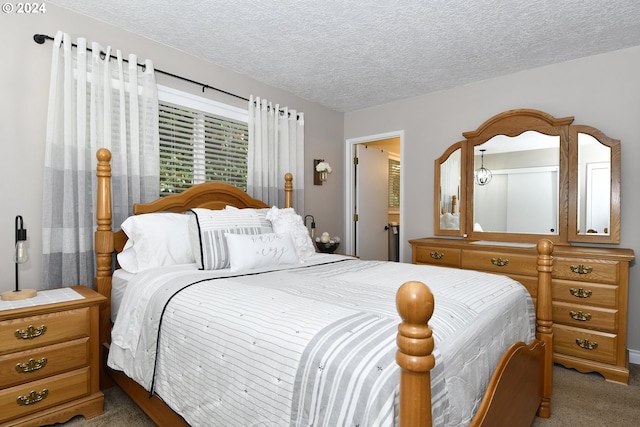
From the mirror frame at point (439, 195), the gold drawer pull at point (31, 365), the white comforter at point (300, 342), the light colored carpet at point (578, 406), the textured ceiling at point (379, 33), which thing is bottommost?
the light colored carpet at point (578, 406)

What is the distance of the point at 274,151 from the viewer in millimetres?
3521

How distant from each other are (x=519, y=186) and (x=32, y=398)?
3.80 m

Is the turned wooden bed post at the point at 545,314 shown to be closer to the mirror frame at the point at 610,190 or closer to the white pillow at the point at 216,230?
the mirror frame at the point at 610,190

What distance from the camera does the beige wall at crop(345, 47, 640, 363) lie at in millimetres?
2734

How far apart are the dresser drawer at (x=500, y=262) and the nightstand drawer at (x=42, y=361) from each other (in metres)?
2.88

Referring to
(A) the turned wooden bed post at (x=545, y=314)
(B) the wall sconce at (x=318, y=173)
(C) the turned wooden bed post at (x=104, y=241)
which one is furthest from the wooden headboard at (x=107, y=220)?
(A) the turned wooden bed post at (x=545, y=314)

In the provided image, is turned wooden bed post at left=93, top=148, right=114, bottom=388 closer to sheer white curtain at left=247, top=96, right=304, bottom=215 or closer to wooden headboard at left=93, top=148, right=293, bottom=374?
wooden headboard at left=93, top=148, right=293, bottom=374

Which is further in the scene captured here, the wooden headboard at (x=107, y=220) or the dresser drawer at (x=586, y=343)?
the dresser drawer at (x=586, y=343)

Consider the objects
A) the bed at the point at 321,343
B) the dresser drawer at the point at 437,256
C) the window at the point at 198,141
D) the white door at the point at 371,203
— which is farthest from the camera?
the white door at the point at 371,203

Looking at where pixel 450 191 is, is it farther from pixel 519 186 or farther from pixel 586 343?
pixel 586 343

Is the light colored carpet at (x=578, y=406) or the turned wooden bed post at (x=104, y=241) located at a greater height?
the turned wooden bed post at (x=104, y=241)

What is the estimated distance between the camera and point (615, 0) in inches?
82.2

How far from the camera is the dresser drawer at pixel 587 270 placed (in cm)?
244

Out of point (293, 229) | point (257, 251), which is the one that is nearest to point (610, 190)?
point (293, 229)
